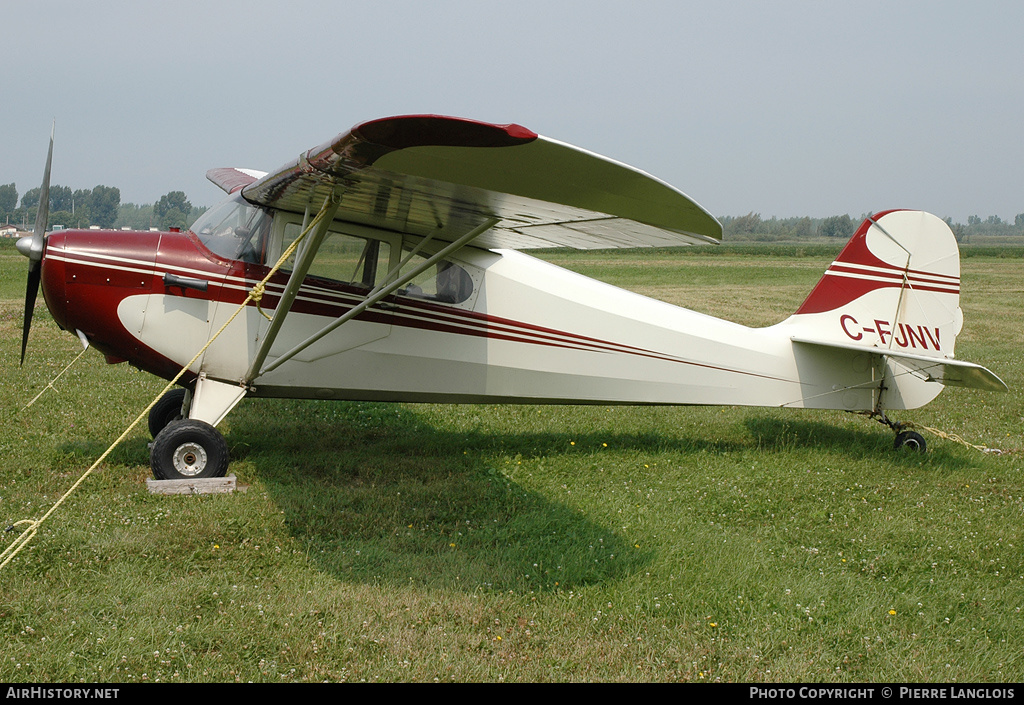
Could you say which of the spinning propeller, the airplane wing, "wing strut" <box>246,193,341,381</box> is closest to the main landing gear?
"wing strut" <box>246,193,341,381</box>

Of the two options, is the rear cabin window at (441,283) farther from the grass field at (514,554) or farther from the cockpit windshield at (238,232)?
the grass field at (514,554)

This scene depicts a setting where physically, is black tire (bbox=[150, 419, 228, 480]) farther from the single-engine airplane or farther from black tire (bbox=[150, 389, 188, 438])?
black tire (bbox=[150, 389, 188, 438])

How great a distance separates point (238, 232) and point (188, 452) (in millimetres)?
1853

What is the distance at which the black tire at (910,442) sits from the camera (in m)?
7.93

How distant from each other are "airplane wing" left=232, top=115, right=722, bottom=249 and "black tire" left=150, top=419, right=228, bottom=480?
1.93 meters

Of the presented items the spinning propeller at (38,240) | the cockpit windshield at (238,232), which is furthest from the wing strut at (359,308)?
the spinning propeller at (38,240)

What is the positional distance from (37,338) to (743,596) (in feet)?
42.7

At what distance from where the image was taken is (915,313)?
7.94m

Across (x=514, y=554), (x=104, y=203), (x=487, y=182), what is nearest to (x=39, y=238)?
(x=487, y=182)

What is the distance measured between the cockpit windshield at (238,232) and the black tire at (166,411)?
5.63ft

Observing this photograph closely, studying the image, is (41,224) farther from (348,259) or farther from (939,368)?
(939,368)

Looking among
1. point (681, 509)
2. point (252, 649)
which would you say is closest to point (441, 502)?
point (681, 509)

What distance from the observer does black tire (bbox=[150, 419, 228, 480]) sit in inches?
239

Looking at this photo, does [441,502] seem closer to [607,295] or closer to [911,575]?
[607,295]
